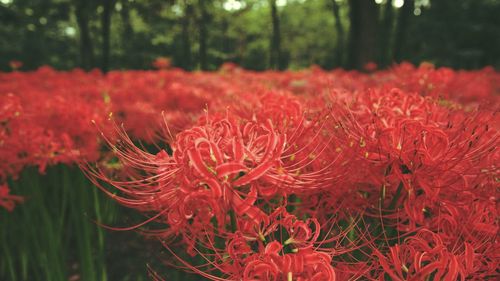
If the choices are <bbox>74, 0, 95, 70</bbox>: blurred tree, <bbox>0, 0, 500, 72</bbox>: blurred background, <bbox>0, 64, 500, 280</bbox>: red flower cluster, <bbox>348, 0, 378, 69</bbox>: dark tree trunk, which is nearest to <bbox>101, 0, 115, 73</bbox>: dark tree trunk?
<bbox>0, 0, 500, 72</bbox>: blurred background

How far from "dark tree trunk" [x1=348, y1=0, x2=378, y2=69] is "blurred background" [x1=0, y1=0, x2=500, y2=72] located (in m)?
0.02

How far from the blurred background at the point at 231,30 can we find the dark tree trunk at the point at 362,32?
24 millimetres

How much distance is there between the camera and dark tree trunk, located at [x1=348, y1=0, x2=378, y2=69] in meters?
9.84

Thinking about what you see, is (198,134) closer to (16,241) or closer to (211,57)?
(16,241)

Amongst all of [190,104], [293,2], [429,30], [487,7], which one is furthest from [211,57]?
[190,104]

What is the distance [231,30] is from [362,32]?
25569 millimetres

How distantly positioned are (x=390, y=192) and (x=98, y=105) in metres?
3.23

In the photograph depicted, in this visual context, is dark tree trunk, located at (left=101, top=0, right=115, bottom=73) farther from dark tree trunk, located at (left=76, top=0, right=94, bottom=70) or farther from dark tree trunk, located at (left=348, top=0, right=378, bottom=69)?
dark tree trunk, located at (left=348, top=0, right=378, bottom=69)

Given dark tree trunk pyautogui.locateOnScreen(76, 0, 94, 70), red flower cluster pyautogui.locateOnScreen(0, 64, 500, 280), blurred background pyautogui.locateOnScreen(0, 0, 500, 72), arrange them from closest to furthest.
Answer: red flower cluster pyautogui.locateOnScreen(0, 64, 500, 280) → dark tree trunk pyautogui.locateOnScreen(76, 0, 94, 70) → blurred background pyautogui.locateOnScreen(0, 0, 500, 72)

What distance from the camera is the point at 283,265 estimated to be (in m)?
1.00

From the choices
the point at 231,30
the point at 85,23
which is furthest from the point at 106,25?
the point at 231,30

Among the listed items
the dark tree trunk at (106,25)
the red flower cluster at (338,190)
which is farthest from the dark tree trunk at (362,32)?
the red flower cluster at (338,190)

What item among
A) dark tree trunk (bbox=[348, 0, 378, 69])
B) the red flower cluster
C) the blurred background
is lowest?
the red flower cluster

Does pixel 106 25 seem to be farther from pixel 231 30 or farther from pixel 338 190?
pixel 231 30
